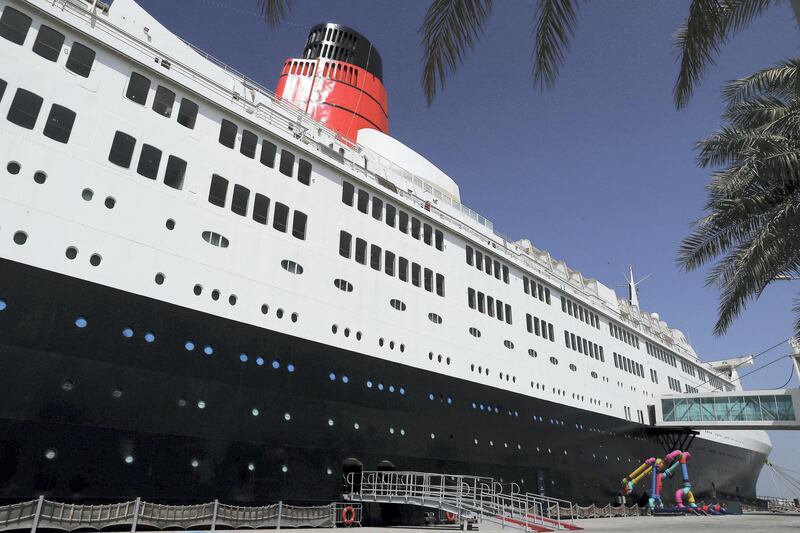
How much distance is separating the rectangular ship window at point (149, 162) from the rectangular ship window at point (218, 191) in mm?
1146

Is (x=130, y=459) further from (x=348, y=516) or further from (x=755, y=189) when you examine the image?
(x=755, y=189)

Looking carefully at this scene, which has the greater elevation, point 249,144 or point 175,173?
point 249,144

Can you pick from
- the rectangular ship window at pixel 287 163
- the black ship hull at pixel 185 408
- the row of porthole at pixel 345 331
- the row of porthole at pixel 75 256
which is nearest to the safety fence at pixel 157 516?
the black ship hull at pixel 185 408

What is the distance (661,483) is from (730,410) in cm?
505

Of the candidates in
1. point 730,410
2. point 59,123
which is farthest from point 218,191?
point 730,410

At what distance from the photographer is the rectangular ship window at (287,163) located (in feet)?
42.3

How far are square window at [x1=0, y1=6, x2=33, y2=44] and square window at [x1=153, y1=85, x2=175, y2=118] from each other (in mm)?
2329

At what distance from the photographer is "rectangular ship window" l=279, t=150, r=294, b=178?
12891mm

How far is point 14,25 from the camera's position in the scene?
9062 millimetres

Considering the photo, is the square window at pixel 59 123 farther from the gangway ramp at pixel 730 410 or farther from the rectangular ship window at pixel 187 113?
the gangway ramp at pixel 730 410

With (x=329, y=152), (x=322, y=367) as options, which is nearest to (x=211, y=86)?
(x=329, y=152)

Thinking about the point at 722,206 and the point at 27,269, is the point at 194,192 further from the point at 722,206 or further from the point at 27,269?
the point at 722,206

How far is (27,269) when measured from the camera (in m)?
8.25

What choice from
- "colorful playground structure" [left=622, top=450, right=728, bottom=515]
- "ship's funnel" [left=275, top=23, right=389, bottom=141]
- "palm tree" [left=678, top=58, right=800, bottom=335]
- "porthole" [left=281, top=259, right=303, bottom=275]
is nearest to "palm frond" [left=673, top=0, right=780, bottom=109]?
→ "palm tree" [left=678, top=58, right=800, bottom=335]
